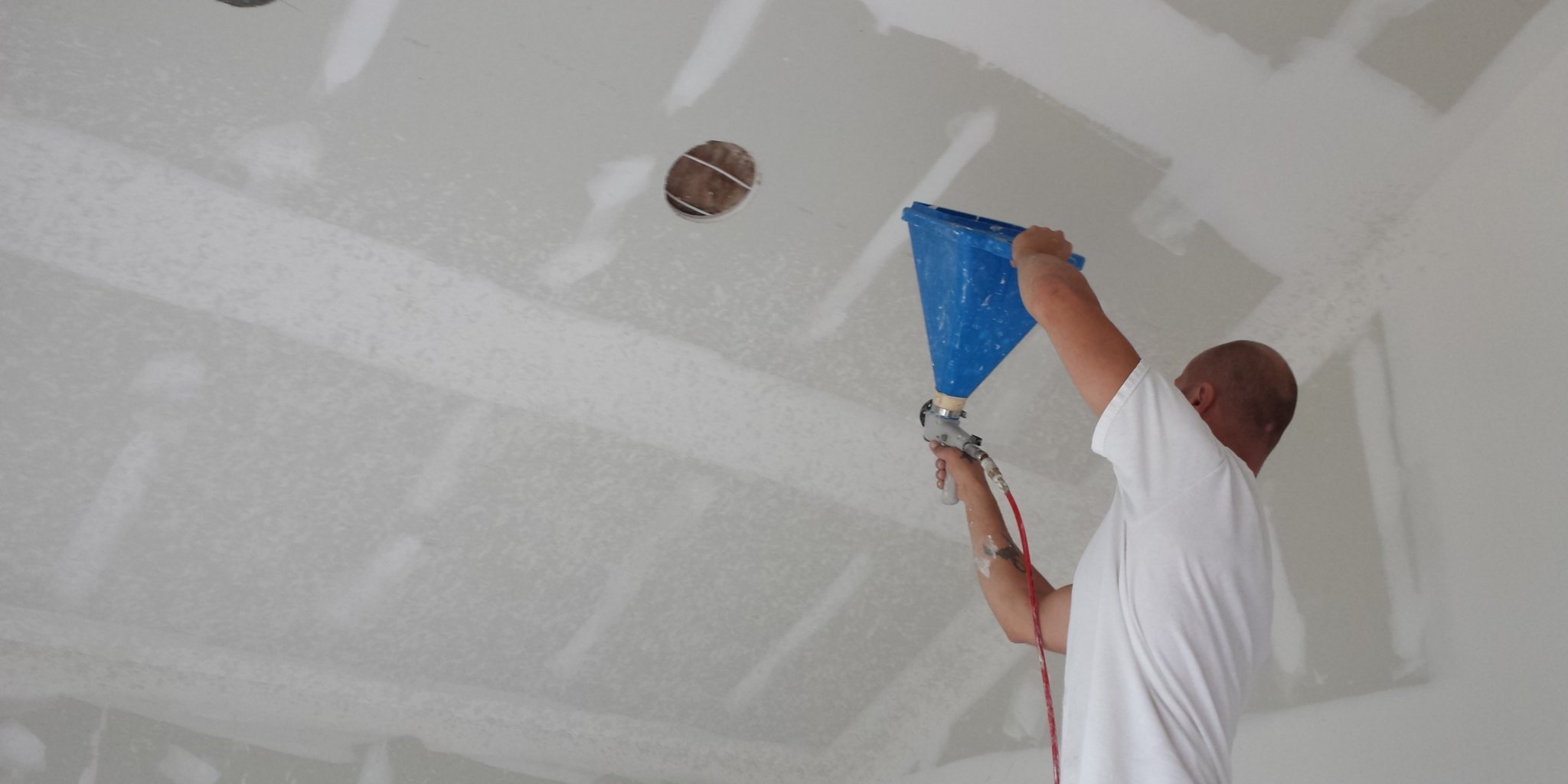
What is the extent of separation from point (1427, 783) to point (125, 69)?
7.69ft

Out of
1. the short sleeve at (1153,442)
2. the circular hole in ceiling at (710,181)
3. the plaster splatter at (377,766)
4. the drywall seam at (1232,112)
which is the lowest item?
the short sleeve at (1153,442)

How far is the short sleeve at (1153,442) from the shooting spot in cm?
129

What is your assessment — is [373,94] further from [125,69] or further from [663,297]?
[663,297]

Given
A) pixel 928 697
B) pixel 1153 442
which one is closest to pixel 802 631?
pixel 928 697

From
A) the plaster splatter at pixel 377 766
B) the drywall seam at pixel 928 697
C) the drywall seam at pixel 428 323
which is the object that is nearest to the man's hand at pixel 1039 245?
the drywall seam at pixel 428 323

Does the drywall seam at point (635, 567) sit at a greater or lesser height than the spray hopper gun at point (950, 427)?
greater

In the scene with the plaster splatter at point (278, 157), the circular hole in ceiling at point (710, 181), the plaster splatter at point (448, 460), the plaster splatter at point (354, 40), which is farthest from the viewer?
the plaster splatter at point (448, 460)

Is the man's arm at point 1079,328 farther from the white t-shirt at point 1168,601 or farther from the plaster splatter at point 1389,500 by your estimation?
the plaster splatter at point 1389,500

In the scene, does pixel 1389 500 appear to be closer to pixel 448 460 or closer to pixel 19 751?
pixel 448 460

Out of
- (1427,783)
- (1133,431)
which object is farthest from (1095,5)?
(1427,783)

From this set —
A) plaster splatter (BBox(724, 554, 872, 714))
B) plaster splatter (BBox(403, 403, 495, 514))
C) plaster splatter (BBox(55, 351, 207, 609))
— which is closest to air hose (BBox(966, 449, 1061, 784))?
plaster splatter (BBox(724, 554, 872, 714))

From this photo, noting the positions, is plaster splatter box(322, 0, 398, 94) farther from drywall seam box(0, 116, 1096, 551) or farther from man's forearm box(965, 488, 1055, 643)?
man's forearm box(965, 488, 1055, 643)

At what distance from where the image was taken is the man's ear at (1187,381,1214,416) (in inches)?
60.6

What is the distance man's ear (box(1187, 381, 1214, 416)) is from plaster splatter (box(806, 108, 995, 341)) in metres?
0.58
